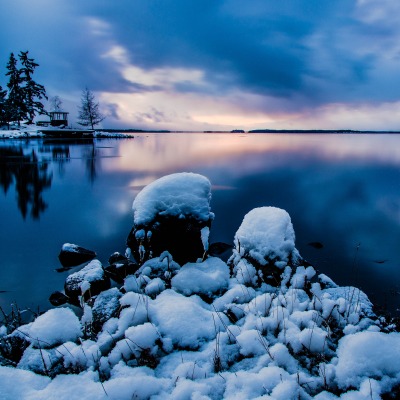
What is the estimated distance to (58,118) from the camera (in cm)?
7019

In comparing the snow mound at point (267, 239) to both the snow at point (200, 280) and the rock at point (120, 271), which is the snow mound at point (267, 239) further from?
the rock at point (120, 271)

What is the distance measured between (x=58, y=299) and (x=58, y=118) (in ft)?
249

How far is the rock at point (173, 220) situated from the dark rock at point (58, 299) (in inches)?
60.4

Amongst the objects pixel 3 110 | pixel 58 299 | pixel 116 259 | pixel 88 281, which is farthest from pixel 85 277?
pixel 3 110

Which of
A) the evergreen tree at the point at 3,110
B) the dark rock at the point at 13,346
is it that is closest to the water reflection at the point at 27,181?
the dark rock at the point at 13,346

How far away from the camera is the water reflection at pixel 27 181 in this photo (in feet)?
41.7

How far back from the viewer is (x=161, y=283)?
4.64 meters

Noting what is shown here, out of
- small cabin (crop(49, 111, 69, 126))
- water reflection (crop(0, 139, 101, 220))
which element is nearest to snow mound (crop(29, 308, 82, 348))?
water reflection (crop(0, 139, 101, 220))

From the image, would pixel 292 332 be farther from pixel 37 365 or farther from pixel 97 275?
pixel 97 275

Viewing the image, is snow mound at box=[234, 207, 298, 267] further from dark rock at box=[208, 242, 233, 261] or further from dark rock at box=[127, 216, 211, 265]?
dark rock at box=[208, 242, 233, 261]

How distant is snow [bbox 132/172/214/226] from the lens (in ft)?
19.3

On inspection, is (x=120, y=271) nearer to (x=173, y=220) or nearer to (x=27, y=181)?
(x=173, y=220)

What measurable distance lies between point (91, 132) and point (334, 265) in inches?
2773

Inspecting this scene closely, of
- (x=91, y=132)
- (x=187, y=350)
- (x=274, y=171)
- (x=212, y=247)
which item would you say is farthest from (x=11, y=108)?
(x=187, y=350)
